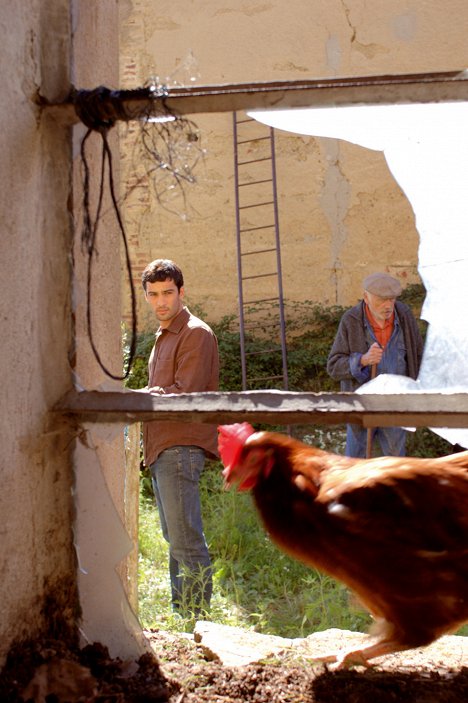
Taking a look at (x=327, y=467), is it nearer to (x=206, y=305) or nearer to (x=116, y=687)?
(x=116, y=687)

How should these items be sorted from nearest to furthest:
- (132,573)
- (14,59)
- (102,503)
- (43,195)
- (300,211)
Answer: (14,59), (43,195), (102,503), (132,573), (300,211)

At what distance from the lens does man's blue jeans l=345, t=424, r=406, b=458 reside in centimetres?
571

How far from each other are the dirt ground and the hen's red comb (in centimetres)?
61

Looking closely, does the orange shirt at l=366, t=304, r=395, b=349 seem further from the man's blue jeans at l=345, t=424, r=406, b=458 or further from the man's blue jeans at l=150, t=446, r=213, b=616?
the man's blue jeans at l=150, t=446, r=213, b=616

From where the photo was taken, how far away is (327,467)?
8.49ft

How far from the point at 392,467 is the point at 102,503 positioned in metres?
0.86

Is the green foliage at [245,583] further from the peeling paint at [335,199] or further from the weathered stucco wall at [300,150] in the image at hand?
the peeling paint at [335,199]

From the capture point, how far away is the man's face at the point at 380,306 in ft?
18.7

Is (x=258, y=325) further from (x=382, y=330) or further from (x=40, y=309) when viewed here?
(x=40, y=309)

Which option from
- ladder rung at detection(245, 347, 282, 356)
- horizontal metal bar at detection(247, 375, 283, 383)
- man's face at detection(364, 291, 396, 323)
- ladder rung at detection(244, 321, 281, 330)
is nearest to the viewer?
man's face at detection(364, 291, 396, 323)

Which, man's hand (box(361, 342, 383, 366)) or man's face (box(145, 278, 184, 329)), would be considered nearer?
man's face (box(145, 278, 184, 329))

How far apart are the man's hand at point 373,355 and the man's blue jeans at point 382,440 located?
471mm

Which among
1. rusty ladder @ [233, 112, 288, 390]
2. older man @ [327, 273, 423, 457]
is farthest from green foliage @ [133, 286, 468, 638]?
older man @ [327, 273, 423, 457]

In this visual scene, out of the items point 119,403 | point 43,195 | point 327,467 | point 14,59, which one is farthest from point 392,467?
point 14,59
